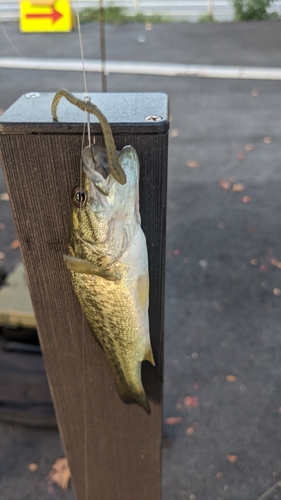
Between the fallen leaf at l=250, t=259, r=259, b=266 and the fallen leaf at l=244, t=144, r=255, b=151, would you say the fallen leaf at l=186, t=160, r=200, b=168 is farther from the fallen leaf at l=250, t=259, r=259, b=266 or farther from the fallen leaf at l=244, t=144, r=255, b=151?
the fallen leaf at l=250, t=259, r=259, b=266

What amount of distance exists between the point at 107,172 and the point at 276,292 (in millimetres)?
2826

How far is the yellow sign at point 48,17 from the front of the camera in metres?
2.25

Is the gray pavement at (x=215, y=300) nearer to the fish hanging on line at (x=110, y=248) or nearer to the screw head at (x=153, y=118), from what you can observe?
the fish hanging on line at (x=110, y=248)

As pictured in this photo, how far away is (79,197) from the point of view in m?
1.06

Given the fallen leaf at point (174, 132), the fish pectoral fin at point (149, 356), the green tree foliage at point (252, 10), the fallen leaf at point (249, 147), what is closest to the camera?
the fish pectoral fin at point (149, 356)

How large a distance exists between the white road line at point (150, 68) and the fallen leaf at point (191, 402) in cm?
611

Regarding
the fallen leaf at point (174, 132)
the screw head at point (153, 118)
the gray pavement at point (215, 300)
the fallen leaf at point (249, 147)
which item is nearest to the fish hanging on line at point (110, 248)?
the screw head at point (153, 118)

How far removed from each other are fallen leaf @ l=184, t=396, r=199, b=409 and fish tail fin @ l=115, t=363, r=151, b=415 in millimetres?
1396

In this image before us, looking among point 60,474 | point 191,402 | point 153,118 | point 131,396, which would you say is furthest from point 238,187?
point 153,118

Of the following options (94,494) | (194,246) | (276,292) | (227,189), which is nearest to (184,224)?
(194,246)

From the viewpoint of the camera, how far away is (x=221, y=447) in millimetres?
2537

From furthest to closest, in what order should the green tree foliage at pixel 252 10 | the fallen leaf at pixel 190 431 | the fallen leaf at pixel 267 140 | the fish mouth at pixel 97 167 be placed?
the green tree foliage at pixel 252 10 < the fallen leaf at pixel 267 140 < the fallen leaf at pixel 190 431 < the fish mouth at pixel 97 167

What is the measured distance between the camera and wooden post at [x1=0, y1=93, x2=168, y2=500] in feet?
3.61

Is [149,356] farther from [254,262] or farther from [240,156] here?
[240,156]
